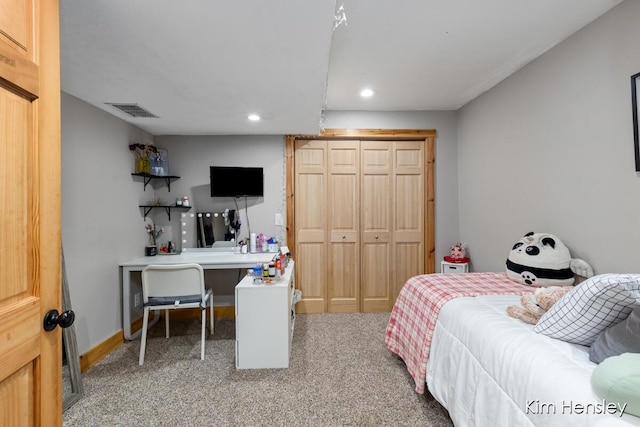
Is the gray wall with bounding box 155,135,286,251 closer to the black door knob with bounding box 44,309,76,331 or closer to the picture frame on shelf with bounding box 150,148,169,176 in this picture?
the picture frame on shelf with bounding box 150,148,169,176

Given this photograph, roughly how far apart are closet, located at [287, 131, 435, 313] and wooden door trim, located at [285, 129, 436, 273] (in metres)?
0.01

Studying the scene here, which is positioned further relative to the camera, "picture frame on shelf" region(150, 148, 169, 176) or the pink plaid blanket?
"picture frame on shelf" region(150, 148, 169, 176)

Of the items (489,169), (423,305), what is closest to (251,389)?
(423,305)

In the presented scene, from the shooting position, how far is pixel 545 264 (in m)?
2.00

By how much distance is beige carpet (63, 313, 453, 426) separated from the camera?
Answer: 1.74m

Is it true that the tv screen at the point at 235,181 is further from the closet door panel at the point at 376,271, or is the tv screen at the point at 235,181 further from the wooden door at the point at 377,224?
the closet door panel at the point at 376,271

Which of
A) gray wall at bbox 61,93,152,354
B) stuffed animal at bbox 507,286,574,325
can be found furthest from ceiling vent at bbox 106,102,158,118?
stuffed animal at bbox 507,286,574,325

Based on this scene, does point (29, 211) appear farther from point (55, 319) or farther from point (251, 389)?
point (251, 389)

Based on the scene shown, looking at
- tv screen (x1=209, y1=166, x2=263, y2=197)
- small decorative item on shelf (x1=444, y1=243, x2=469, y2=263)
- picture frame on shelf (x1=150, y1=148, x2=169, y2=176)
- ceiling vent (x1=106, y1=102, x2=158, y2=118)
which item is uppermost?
ceiling vent (x1=106, y1=102, x2=158, y2=118)

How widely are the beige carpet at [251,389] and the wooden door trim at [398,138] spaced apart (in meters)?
1.24

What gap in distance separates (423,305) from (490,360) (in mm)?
696

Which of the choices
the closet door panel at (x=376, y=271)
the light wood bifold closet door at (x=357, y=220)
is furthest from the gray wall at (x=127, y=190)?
the closet door panel at (x=376, y=271)

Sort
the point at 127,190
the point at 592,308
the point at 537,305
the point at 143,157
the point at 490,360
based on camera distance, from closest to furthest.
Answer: the point at 592,308
the point at 490,360
the point at 537,305
the point at 127,190
the point at 143,157

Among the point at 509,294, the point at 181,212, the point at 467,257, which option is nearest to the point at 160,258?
the point at 181,212
